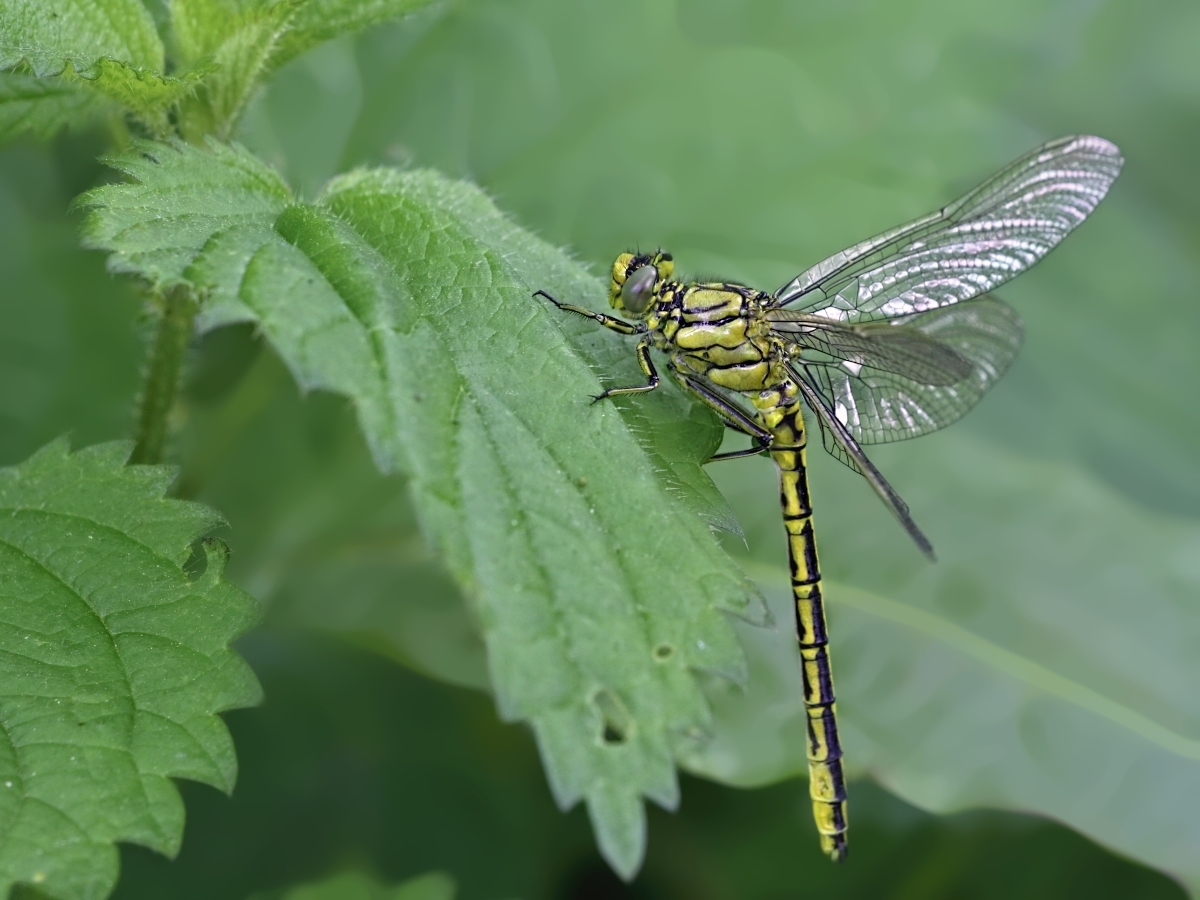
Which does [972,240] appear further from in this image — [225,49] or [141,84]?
[141,84]

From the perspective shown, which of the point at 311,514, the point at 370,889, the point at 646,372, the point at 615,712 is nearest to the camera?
the point at 615,712

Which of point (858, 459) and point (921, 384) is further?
point (921, 384)

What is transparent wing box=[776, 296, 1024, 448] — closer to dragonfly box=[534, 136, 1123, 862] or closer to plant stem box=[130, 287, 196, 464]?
dragonfly box=[534, 136, 1123, 862]

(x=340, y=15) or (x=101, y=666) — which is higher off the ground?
(x=340, y=15)

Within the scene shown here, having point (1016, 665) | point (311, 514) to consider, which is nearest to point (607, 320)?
point (311, 514)

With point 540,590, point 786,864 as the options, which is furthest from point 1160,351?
point 540,590

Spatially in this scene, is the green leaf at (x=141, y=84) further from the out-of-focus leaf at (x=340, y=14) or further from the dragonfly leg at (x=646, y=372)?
the dragonfly leg at (x=646, y=372)

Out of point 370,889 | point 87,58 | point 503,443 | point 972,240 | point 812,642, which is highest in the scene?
point 87,58

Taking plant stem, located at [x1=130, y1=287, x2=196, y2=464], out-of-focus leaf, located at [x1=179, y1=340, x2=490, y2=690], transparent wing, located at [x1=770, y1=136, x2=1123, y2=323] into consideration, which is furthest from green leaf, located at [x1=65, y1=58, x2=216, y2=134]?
transparent wing, located at [x1=770, y1=136, x2=1123, y2=323]
